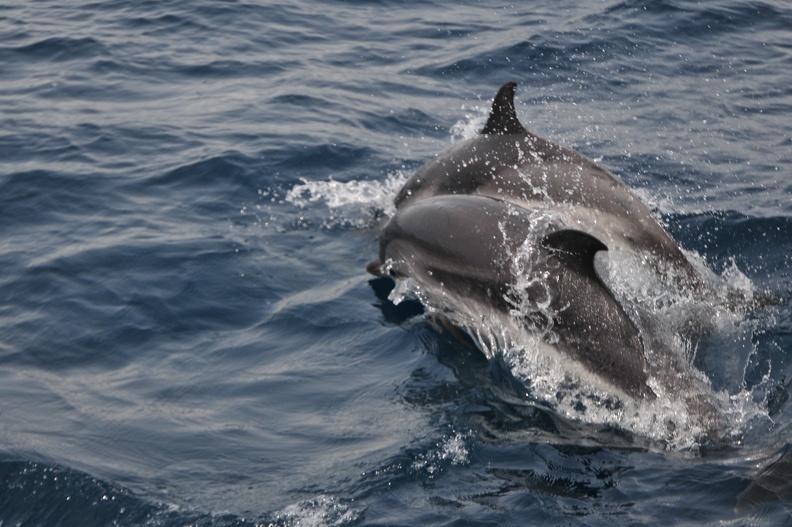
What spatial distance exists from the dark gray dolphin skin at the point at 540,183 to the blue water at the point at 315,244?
29.8 inches

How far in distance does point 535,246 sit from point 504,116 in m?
2.80

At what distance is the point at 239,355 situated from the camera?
839 cm

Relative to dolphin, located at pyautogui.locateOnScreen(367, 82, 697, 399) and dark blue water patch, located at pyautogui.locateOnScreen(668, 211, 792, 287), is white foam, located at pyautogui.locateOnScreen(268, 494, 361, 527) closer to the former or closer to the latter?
dolphin, located at pyautogui.locateOnScreen(367, 82, 697, 399)

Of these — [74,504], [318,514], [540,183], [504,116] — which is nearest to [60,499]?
[74,504]

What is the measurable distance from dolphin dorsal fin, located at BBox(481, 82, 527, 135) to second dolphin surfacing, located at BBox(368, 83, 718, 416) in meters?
0.01

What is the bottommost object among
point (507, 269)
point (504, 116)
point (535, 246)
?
point (507, 269)

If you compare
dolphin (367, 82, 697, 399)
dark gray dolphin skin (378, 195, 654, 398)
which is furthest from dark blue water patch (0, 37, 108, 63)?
dark gray dolphin skin (378, 195, 654, 398)

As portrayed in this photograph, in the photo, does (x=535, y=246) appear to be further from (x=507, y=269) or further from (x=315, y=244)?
(x=315, y=244)

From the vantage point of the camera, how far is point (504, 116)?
10312 millimetres

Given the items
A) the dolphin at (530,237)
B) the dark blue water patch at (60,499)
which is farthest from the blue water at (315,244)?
the dolphin at (530,237)

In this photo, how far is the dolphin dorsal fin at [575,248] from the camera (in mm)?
7406

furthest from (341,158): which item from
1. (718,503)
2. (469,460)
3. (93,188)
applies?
(718,503)

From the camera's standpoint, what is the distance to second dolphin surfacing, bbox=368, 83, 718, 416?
744cm

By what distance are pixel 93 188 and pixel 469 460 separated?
657 cm
